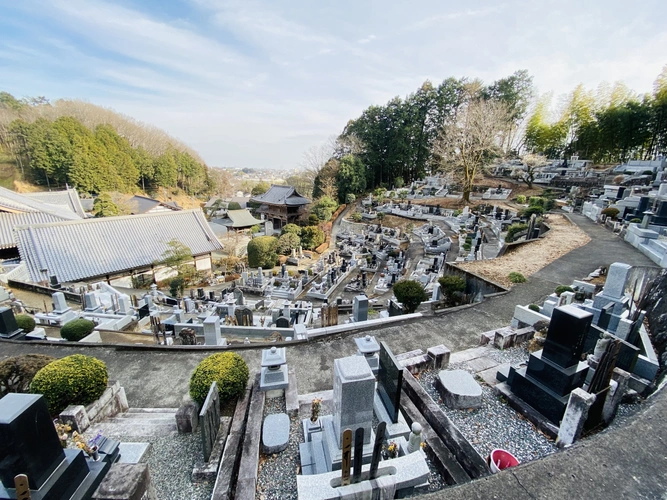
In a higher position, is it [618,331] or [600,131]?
[600,131]

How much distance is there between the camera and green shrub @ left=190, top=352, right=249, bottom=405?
14.3ft

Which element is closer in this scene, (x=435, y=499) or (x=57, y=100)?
(x=435, y=499)

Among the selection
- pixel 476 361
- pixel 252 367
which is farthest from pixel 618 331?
pixel 252 367

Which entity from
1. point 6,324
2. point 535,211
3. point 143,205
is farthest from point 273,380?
point 143,205

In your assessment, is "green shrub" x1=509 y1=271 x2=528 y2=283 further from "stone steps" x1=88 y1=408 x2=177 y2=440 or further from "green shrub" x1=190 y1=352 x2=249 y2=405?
"stone steps" x1=88 y1=408 x2=177 y2=440

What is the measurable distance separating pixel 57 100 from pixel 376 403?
85197 mm

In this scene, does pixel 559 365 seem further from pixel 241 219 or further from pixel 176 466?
pixel 241 219

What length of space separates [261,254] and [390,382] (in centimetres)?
2014

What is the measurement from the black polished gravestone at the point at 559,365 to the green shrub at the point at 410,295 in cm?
484

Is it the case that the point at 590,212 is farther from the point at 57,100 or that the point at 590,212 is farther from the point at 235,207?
the point at 57,100

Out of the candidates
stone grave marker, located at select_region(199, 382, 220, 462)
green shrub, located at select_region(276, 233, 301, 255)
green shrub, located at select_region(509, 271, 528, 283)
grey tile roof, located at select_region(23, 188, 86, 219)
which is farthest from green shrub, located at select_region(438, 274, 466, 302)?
grey tile roof, located at select_region(23, 188, 86, 219)

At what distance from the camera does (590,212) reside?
2006 cm

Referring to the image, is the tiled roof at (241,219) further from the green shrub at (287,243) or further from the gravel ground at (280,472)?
the gravel ground at (280,472)

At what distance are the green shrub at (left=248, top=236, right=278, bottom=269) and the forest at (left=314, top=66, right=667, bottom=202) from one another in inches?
637
